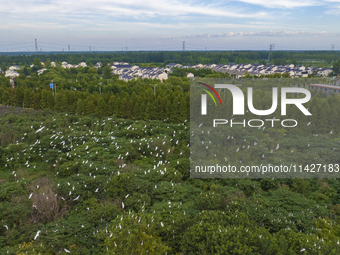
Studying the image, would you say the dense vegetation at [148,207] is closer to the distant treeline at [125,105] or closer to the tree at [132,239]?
the tree at [132,239]

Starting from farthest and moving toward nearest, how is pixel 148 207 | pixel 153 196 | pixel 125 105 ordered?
pixel 125 105
pixel 153 196
pixel 148 207

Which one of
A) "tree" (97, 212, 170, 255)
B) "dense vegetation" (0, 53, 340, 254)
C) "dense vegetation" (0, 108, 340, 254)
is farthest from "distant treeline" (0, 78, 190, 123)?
"tree" (97, 212, 170, 255)

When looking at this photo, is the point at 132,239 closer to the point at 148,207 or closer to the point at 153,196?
the point at 148,207

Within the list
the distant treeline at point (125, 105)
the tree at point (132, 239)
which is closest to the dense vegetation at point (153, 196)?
the tree at point (132, 239)

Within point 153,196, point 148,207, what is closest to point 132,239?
point 148,207

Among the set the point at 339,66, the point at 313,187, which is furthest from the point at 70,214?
the point at 339,66

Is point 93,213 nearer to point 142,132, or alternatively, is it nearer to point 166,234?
point 166,234

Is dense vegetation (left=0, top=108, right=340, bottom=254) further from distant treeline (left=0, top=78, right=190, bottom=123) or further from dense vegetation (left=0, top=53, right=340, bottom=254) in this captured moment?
distant treeline (left=0, top=78, right=190, bottom=123)

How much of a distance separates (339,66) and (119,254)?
59.1 meters

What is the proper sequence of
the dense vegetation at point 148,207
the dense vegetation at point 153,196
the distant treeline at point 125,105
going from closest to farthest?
the dense vegetation at point 148,207 → the dense vegetation at point 153,196 → the distant treeline at point 125,105

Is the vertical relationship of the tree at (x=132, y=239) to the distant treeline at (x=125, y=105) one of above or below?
below

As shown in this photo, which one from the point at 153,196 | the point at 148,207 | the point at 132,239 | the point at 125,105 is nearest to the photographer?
the point at 132,239

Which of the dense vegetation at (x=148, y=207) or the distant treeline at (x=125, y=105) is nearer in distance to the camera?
the dense vegetation at (x=148, y=207)

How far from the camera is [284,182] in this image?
1155 centimetres
